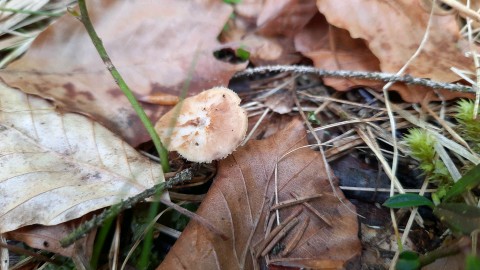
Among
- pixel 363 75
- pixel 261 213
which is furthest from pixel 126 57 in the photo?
pixel 363 75

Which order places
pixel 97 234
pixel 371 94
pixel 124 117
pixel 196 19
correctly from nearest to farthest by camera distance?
pixel 97 234 < pixel 124 117 < pixel 371 94 < pixel 196 19

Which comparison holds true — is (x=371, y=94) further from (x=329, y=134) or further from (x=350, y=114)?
(x=329, y=134)

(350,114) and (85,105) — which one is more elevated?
(85,105)

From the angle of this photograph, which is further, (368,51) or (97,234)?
(368,51)

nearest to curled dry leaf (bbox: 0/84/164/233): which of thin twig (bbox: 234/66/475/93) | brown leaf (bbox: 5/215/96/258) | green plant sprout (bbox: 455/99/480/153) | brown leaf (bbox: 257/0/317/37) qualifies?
brown leaf (bbox: 5/215/96/258)

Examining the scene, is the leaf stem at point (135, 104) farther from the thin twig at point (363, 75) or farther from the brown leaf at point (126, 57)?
the thin twig at point (363, 75)

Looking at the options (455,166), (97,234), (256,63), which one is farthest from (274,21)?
(97,234)

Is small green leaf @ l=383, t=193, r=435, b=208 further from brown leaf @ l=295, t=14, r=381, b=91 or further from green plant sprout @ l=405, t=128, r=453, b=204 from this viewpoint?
brown leaf @ l=295, t=14, r=381, b=91
